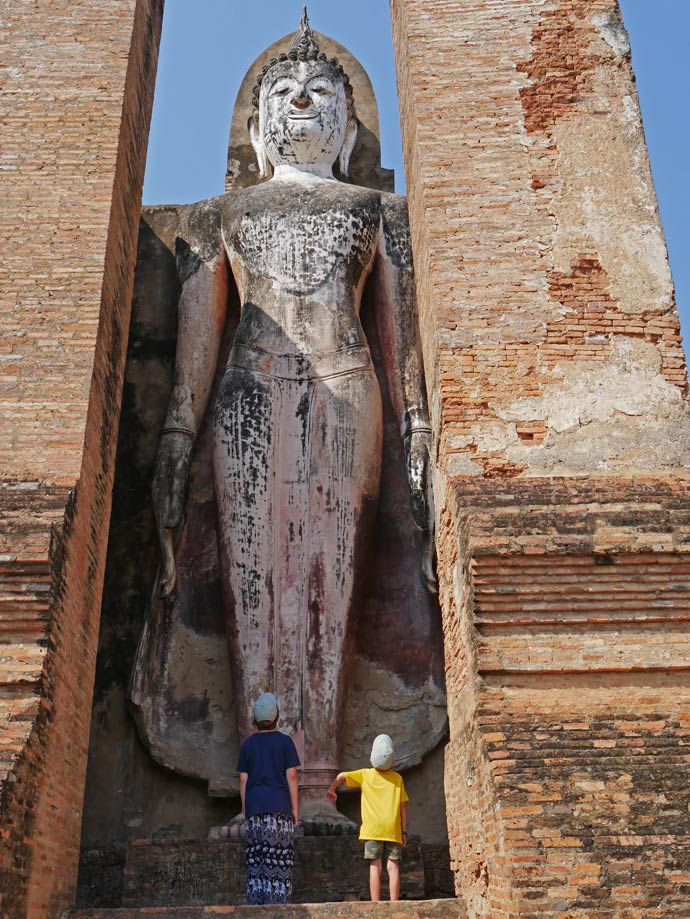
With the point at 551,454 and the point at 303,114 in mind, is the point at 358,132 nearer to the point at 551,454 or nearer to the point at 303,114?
the point at 303,114

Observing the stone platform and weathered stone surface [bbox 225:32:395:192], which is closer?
the stone platform

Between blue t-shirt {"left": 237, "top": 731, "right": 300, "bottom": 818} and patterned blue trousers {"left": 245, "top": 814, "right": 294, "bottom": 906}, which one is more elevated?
blue t-shirt {"left": 237, "top": 731, "right": 300, "bottom": 818}

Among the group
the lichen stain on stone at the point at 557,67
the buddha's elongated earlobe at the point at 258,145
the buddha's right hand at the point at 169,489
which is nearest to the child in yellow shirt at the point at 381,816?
the buddha's right hand at the point at 169,489

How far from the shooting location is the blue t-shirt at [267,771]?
197 inches

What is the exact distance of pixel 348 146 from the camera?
8570 millimetres

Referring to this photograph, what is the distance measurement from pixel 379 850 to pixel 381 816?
0.15m

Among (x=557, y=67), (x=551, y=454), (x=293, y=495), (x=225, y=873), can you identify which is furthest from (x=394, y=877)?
(x=557, y=67)

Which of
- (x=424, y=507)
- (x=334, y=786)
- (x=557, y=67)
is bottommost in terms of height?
(x=334, y=786)

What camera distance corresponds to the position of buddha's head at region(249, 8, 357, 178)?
8109 millimetres

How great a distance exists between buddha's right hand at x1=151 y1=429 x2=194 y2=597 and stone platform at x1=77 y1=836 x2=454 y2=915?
1.85 m

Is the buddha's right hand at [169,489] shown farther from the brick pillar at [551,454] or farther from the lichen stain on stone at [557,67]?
the lichen stain on stone at [557,67]

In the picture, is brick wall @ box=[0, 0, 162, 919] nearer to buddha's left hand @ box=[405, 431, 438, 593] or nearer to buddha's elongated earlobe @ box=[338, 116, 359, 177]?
buddha's elongated earlobe @ box=[338, 116, 359, 177]

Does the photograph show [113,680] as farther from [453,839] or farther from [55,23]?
[55,23]

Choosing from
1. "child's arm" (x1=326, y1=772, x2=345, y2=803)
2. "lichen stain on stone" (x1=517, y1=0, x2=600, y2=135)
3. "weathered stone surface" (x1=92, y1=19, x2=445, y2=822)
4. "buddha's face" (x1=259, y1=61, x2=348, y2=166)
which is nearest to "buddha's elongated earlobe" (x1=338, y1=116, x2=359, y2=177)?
"buddha's face" (x1=259, y1=61, x2=348, y2=166)
